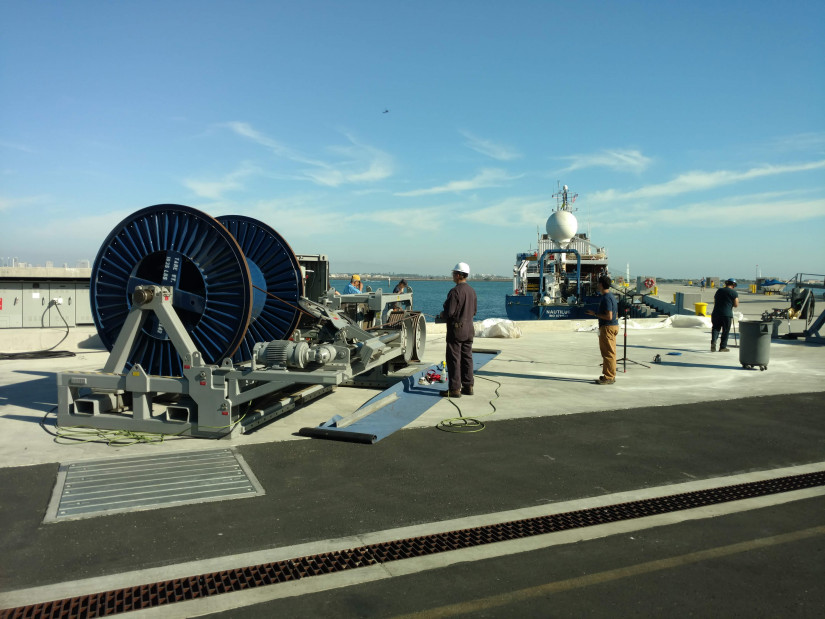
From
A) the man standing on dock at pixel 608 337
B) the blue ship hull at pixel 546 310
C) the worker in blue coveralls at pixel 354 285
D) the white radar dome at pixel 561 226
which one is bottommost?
the blue ship hull at pixel 546 310

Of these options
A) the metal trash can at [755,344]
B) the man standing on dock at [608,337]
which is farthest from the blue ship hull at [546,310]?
the man standing on dock at [608,337]

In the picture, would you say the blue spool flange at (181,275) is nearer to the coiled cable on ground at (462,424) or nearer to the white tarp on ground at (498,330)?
the coiled cable on ground at (462,424)

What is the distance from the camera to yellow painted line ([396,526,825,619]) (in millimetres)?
3223

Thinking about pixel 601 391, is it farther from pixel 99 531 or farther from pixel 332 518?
pixel 99 531

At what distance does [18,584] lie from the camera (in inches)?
136

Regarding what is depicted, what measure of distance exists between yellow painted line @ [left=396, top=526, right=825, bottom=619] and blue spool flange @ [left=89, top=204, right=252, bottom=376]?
480 centimetres

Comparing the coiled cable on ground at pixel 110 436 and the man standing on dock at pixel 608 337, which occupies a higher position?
the man standing on dock at pixel 608 337

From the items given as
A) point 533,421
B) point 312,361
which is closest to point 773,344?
point 533,421

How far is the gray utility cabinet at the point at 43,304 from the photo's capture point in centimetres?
1460

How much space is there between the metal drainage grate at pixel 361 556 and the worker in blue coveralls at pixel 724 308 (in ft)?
30.2

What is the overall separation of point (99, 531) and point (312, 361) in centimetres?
302

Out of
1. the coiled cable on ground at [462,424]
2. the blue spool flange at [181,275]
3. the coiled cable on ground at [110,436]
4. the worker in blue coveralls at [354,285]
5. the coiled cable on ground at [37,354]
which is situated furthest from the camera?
Result: the worker in blue coveralls at [354,285]

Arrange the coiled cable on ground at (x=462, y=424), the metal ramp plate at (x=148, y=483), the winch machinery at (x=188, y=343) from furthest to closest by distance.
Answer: the coiled cable on ground at (x=462, y=424) → the winch machinery at (x=188, y=343) → the metal ramp plate at (x=148, y=483)

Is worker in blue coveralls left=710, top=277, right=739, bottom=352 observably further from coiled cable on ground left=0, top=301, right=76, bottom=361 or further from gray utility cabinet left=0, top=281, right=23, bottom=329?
gray utility cabinet left=0, top=281, right=23, bottom=329
